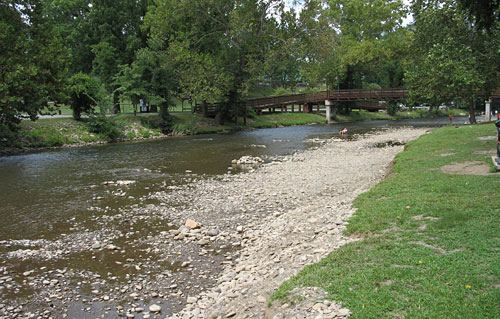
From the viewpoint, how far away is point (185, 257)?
7.84 m

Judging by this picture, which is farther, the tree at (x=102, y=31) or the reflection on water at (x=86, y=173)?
the tree at (x=102, y=31)

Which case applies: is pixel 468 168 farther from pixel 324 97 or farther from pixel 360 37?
pixel 360 37

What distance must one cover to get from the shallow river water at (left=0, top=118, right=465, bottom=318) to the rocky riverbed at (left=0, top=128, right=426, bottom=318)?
0.20ft

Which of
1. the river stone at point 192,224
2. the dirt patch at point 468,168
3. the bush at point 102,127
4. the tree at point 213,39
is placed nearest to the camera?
the river stone at point 192,224

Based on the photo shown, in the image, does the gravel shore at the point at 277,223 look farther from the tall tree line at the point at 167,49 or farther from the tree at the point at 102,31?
the tree at the point at 102,31

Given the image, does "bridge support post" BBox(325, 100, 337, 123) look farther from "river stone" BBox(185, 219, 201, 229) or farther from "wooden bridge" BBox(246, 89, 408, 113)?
"river stone" BBox(185, 219, 201, 229)

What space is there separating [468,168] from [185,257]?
917cm

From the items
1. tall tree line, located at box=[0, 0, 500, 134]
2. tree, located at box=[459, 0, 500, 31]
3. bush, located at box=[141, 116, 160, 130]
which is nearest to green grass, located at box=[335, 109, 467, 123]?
tall tree line, located at box=[0, 0, 500, 134]

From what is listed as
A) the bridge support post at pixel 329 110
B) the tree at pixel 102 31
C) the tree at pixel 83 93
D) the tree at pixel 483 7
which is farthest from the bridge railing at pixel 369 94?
the tree at pixel 483 7

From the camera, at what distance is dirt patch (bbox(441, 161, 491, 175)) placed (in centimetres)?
1087

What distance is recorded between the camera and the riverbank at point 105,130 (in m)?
27.3

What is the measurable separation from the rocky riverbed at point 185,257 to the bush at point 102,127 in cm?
2028

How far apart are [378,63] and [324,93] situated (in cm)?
1171

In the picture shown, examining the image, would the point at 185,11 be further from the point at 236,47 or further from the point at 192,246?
the point at 192,246
